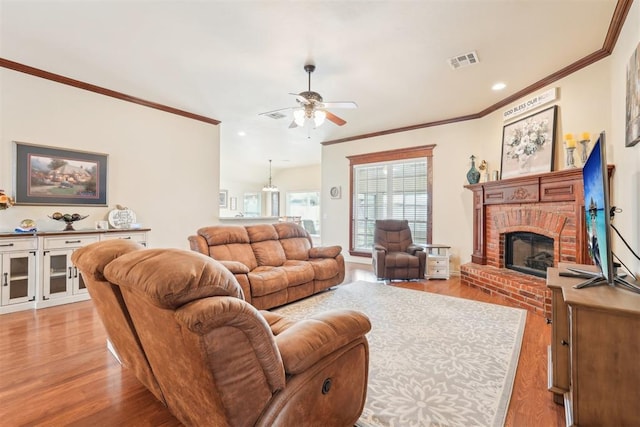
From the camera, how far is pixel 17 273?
3.42 meters

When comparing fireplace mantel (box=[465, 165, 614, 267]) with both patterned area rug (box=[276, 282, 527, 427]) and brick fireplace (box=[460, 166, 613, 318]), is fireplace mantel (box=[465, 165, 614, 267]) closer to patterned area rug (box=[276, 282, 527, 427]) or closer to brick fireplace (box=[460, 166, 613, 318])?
brick fireplace (box=[460, 166, 613, 318])

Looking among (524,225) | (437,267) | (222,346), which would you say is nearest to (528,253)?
(524,225)

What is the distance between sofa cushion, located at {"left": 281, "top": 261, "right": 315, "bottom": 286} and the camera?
3648 mm

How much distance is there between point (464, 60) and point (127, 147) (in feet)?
15.2

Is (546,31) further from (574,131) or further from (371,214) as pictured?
(371,214)

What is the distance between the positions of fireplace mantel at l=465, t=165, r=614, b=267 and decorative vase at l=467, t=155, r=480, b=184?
0.12 metres

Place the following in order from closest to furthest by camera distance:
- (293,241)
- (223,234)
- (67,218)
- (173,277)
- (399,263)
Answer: (173,277) < (67,218) < (223,234) < (293,241) < (399,263)

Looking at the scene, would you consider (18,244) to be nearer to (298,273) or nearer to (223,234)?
(223,234)

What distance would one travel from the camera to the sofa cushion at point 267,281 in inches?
129

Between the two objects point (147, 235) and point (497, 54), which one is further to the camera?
point (147, 235)

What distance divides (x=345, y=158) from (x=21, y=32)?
5364mm

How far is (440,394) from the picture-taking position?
6.23 ft

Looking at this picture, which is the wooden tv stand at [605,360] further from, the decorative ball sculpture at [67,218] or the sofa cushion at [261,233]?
the decorative ball sculpture at [67,218]

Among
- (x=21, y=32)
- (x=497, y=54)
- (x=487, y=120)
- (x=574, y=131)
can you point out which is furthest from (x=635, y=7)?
(x=21, y=32)
